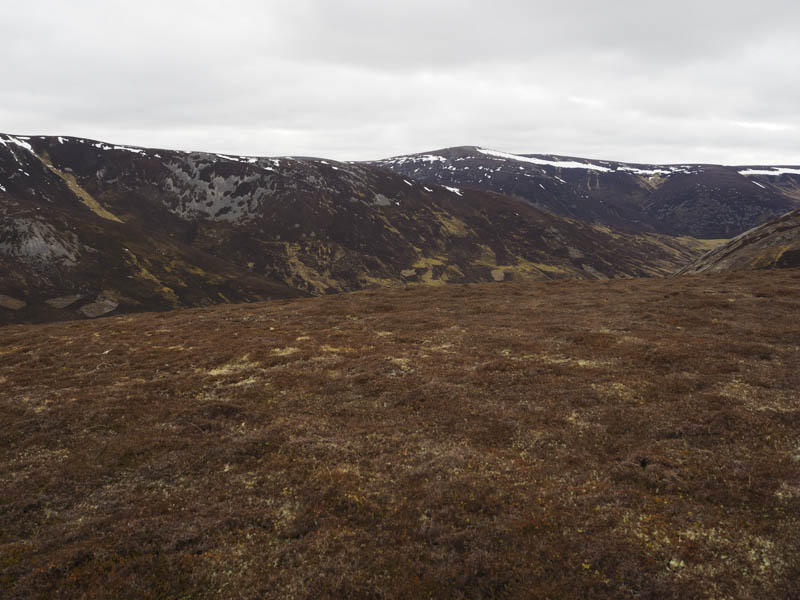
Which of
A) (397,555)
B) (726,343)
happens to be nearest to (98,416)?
(397,555)

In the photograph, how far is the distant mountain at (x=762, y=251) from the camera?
56750mm

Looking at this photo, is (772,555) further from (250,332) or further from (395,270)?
(395,270)

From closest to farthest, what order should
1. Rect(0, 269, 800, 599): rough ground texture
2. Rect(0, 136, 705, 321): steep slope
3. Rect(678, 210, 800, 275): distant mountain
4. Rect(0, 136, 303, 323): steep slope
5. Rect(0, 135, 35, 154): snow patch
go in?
Rect(0, 269, 800, 599): rough ground texture → Rect(678, 210, 800, 275): distant mountain → Rect(0, 136, 303, 323): steep slope → Rect(0, 136, 705, 321): steep slope → Rect(0, 135, 35, 154): snow patch

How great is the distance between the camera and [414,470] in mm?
13562

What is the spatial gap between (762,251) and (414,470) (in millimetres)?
72325

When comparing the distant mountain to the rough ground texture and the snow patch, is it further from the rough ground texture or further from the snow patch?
the snow patch

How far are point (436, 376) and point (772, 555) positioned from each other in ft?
47.0

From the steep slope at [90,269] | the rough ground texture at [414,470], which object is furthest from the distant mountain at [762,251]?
the steep slope at [90,269]

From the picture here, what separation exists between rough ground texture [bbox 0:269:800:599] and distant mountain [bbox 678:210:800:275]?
126 ft

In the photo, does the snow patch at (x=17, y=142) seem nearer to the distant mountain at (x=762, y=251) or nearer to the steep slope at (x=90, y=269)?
the steep slope at (x=90, y=269)

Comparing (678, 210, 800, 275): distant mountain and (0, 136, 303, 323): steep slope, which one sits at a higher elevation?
(678, 210, 800, 275): distant mountain

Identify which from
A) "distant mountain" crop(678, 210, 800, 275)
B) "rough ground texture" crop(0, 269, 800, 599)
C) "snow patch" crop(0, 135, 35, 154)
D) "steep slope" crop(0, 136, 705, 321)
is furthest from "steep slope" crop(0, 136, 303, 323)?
"distant mountain" crop(678, 210, 800, 275)

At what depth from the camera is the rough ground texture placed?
9422mm

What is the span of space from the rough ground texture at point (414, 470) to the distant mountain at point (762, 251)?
3851 centimetres
